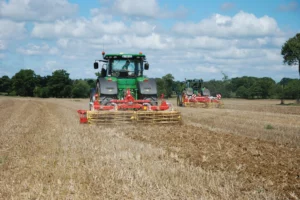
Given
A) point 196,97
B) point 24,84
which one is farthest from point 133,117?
point 24,84

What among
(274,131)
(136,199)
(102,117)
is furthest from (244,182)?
(102,117)

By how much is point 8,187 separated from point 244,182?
2903 millimetres

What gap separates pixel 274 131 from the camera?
39.6ft

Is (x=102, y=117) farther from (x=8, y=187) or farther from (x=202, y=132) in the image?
(x=8, y=187)

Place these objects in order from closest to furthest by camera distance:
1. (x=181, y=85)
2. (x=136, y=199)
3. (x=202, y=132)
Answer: (x=136, y=199)
(x=202, y=132)
(x=181, y=85)

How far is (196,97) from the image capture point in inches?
1114

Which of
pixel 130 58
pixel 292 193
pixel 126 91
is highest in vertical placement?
pixel 130 58

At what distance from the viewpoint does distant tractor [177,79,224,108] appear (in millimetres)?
27953

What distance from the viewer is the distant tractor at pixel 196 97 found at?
2795 centimetres

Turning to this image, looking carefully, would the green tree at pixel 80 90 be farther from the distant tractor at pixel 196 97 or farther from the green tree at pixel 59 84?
the distant tractor at pixel 196 97

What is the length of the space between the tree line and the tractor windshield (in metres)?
48.5

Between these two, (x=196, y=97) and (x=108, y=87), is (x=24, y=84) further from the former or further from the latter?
(x=108, y=87)

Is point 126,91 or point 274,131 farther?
point 126,91

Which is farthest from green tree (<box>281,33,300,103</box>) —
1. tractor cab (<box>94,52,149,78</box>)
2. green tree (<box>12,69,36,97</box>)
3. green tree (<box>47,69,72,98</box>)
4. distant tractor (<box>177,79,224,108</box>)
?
green tree (<box>12,69,36,97</box>)
